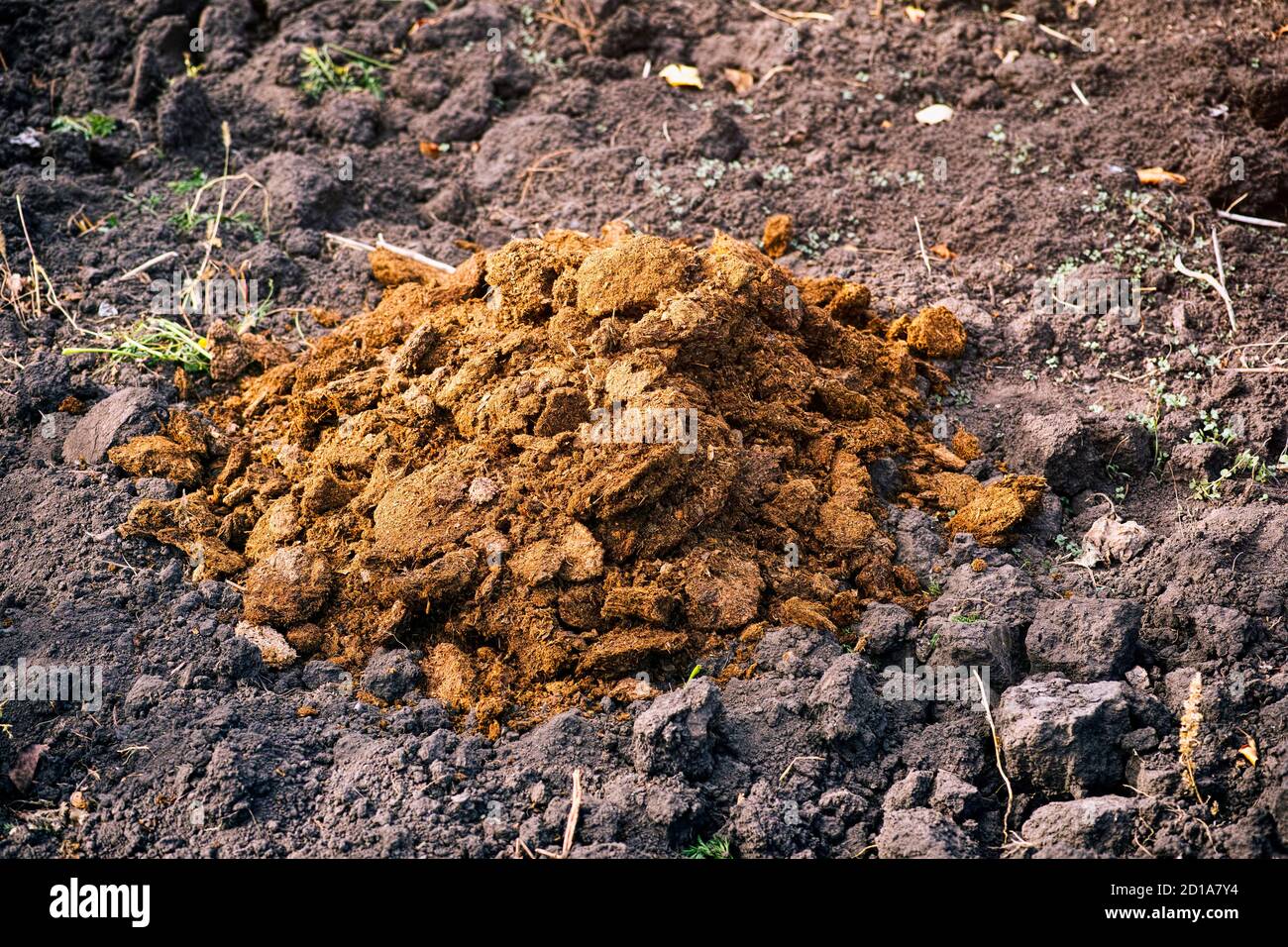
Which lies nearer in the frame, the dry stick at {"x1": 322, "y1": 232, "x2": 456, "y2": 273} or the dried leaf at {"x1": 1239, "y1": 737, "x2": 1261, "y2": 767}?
the dried leaf at {"x1": 1239, "y1": 737, "x2": 1261, "y2": 767}

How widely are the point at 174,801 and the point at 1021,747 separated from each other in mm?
2409

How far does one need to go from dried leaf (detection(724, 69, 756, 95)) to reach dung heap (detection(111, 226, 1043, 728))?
2.04m

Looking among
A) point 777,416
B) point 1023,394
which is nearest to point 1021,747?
point 777,416

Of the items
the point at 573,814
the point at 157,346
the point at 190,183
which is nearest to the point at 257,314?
the point at 157,346

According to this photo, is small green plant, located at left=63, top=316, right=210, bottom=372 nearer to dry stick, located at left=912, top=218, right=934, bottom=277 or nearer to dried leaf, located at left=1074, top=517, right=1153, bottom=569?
dry stick, located at left=912, top=218, right=934, bottom=277

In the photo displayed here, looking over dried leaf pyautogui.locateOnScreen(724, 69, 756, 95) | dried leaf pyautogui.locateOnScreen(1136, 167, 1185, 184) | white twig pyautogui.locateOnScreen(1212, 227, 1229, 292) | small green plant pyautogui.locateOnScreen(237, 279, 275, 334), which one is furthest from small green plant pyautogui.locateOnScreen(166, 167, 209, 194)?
white twig pyautogui.locateOnScreen(1212, 227, 1229, 292)

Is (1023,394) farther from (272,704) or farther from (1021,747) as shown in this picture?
(272,704)

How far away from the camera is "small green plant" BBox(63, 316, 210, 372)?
15.4 ft

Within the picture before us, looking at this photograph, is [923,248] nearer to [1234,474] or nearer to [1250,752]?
[1234,474]

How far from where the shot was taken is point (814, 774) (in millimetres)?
3350

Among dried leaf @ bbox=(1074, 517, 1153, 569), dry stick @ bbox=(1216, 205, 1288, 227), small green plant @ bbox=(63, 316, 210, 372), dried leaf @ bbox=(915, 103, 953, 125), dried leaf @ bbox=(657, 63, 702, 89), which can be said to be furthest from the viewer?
dried leaf @ bbox=(657, 63, 702, 89)

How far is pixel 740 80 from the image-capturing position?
20.3 ft

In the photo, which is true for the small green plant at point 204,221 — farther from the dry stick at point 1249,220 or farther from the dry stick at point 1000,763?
the dry stick at point 1249,220

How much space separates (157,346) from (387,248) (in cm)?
110
